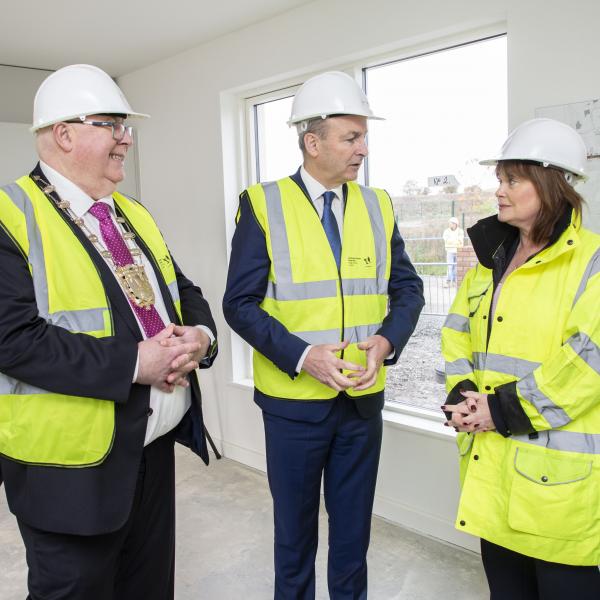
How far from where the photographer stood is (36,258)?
1.36 metres

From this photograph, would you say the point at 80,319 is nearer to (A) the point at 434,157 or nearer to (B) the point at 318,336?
(B) the point at 318,336

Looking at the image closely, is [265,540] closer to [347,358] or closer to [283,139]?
[347,358]

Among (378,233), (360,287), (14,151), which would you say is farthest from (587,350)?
(14,151)

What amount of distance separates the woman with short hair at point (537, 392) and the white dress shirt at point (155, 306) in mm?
740

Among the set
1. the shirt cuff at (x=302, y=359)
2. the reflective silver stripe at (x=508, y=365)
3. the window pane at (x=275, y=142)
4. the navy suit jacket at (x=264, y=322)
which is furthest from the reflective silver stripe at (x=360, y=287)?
the window pane at (x=275, y=142)

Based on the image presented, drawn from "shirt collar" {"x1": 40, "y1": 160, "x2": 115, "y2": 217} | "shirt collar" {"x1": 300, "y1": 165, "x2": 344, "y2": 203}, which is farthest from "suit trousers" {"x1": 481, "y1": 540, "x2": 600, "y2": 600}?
"shirt collar" {"x1": 40, "y1": 160, "x2": 115, "y2": 217}

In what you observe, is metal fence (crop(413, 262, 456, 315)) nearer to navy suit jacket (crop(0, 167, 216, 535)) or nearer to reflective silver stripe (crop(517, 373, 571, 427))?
reflective silver stripe (crop(517, 373, 571, 427))

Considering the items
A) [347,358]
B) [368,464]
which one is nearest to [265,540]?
[368,464]

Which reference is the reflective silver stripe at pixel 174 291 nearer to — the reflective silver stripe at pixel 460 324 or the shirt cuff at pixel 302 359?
the shirt cuff at pixel 302 359

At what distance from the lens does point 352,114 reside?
77.2 inches

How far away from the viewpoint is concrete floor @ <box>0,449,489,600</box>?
2.51 m

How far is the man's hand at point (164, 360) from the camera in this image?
1.41 meters

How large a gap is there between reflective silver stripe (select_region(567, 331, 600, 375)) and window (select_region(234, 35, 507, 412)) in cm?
149

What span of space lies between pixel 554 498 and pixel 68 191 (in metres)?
1.40
